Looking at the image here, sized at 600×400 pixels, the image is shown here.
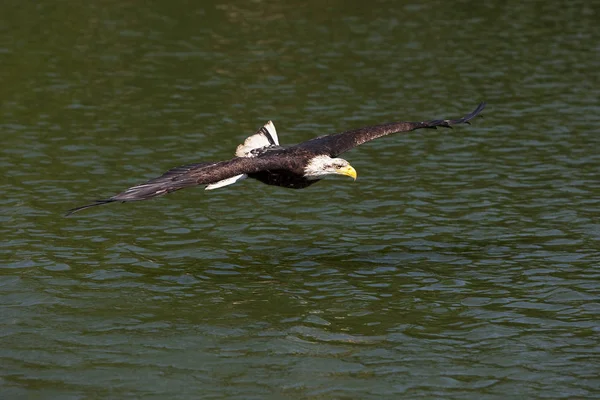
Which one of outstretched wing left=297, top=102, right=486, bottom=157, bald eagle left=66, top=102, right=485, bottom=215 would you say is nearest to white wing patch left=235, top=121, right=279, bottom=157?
bald eagle left=66, top=102, right=485, bottom=215

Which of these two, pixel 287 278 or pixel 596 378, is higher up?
pixel 287 278

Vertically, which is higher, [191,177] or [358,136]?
[358,136]

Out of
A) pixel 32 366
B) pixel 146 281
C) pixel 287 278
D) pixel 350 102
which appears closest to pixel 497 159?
pixel 350 102

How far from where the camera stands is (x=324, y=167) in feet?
46.6

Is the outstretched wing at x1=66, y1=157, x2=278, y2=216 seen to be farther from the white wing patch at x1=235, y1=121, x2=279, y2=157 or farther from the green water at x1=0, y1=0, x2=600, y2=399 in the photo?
the green water at x1=0, y1=0, x2=600, y2=399

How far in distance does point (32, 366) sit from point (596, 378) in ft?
19.0

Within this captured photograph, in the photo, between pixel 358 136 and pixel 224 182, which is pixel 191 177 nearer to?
pixel 224 182

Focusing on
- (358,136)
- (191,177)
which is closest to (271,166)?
(191,177)

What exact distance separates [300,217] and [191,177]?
4641mm

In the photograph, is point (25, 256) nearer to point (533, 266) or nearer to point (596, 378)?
point (533, 266)

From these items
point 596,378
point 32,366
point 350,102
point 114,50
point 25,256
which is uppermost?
point 114,50

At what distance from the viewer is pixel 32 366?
442 inches

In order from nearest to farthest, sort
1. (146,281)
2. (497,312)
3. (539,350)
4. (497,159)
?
(539,350), (497,312), (146,281), (497,159)

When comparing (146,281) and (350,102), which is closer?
(146,281)
